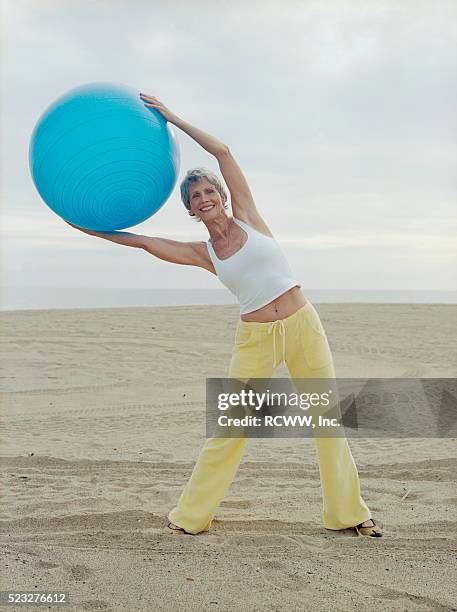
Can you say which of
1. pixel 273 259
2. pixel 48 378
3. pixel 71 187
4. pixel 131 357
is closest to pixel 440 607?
pixel 273 259

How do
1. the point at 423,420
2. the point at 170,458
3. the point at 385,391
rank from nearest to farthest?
the point at 170,458
the point at 423,420
the point at 385,391

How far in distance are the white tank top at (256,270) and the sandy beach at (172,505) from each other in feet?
4.94

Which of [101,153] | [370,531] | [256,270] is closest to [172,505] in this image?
[370,531]

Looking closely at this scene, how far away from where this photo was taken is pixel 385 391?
9.38 meters

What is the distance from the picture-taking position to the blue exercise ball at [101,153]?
431cm

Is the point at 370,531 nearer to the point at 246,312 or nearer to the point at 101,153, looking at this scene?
the point at 246,312

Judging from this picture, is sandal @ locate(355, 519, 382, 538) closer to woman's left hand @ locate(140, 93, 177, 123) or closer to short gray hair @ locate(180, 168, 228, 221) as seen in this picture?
short gray hair @ locate(180, 168, 228, 221)

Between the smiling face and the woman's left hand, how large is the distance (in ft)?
1.48

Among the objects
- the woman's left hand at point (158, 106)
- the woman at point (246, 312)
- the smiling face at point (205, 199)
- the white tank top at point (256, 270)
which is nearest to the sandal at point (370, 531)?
the woman at point (246, 312)

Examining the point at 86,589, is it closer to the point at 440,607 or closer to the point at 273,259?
the point at 440,607

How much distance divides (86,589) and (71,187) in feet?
7.34

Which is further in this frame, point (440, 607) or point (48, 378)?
point (48, 378)

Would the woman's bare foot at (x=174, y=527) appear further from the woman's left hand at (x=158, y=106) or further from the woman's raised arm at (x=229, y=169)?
the woman's left hand at (x=158, y=106)

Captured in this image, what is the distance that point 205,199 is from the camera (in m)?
4.41
